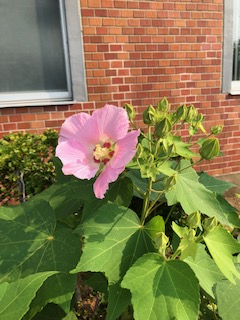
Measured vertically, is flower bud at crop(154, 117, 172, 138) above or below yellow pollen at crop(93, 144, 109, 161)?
above

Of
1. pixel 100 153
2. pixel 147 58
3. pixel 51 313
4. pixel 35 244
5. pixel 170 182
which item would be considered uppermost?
pixel 147 58

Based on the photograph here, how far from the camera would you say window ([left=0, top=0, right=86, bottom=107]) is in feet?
9.25

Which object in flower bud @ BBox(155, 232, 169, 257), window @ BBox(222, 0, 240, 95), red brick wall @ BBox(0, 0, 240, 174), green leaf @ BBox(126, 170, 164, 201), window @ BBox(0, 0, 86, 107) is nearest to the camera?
flower bud @ BBox(155, 232, 169, 257)

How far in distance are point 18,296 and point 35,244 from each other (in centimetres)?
27

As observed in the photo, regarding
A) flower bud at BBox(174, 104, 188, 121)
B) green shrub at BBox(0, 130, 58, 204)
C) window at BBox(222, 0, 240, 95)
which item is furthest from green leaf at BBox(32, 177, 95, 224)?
window at BBox(222, 0, 240, 95)

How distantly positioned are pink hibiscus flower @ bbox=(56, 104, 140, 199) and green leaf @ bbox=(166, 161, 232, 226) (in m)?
0.24

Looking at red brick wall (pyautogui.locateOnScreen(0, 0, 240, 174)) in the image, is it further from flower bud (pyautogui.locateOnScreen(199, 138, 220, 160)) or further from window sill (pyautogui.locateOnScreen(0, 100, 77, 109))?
flower bud (pyautogui.locateOnScreen(199, 138, 220, 160))

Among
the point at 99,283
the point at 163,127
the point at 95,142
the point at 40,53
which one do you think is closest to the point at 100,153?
the point at 95,142

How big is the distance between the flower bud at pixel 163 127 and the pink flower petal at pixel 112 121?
13cm

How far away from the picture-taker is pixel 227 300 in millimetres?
909

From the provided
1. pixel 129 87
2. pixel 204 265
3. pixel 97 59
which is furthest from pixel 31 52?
pixel 204 265

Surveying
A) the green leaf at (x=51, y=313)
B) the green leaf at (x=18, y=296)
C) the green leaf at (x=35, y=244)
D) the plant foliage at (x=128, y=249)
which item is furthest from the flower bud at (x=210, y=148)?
the green leaf at (x=51, y=313)

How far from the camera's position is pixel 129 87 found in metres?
3.19

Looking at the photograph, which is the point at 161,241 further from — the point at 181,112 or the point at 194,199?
the point at 181,112
